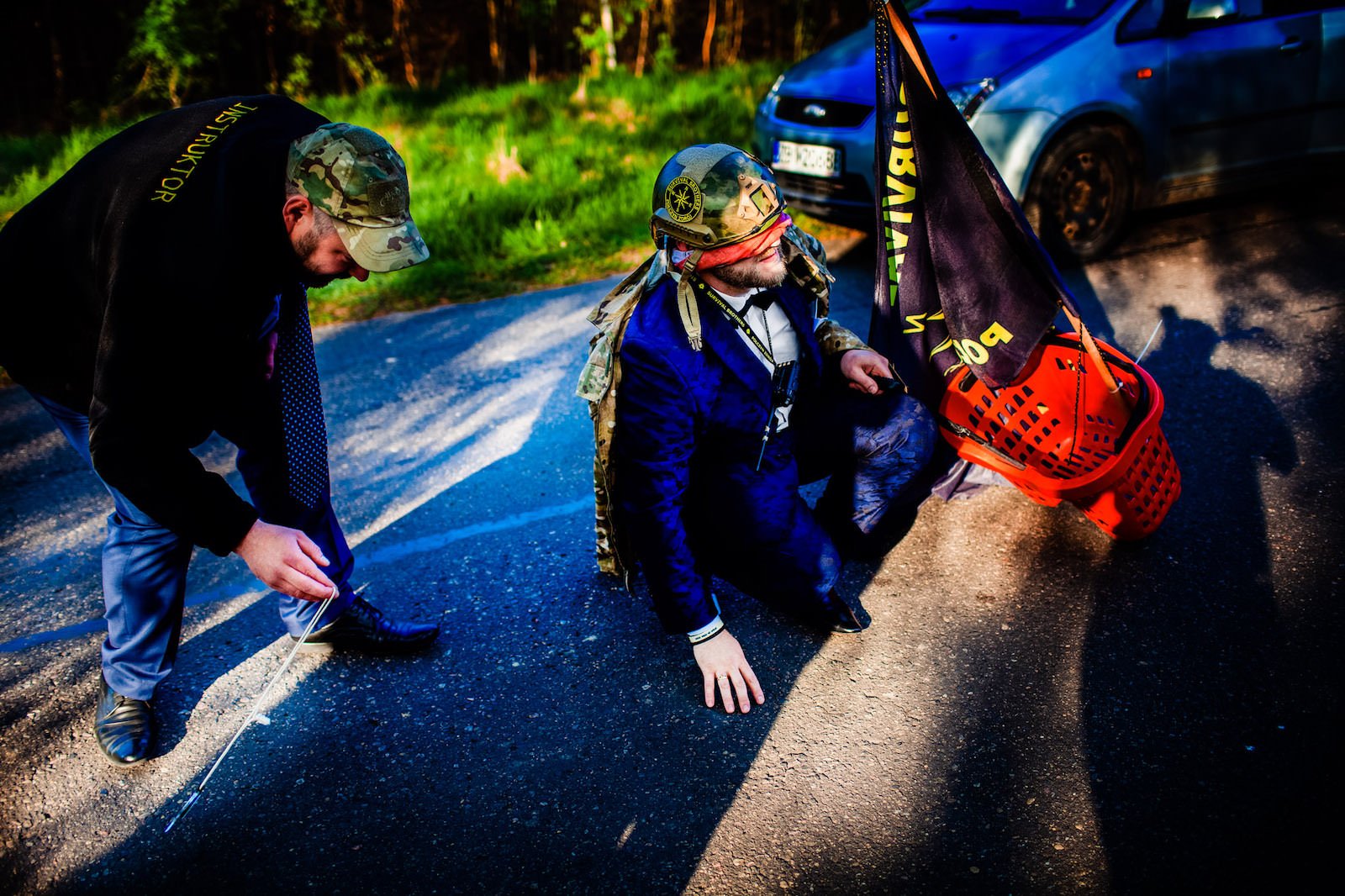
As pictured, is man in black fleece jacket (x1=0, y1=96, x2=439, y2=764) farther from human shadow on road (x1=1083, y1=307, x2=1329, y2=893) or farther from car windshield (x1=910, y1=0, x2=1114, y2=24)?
car windshield (x1=910, y1=0, x2=1114, y2=24)

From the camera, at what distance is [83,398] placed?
224cm

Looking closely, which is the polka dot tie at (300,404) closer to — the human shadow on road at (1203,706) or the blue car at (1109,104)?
the human shadow on road at (1203,706)

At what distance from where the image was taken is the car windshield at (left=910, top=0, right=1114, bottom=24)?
16.7ft

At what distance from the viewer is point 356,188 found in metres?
2.01

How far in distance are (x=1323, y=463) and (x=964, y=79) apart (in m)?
2.76

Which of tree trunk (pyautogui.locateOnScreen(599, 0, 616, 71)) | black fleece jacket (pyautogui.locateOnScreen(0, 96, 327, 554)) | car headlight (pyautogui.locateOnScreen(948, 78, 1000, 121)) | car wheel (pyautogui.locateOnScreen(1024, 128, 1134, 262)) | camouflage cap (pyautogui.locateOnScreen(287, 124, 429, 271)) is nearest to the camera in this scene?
black fleece jacket (pyautogui.locateOnScreen(0, 96, 327, 554))

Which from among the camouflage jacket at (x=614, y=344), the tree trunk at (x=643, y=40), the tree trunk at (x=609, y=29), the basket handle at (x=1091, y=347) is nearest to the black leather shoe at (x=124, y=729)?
the camouflage jacket at (x=614, y=344)

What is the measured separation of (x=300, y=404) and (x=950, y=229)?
2.01 m

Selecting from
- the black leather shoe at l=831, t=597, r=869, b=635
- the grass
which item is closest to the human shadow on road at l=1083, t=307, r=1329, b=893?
the black leather shoe at l=831, t=597, r=869, b=635

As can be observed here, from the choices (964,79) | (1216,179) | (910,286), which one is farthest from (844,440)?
(1216,179)

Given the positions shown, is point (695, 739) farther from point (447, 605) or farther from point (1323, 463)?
point (1323, 463)

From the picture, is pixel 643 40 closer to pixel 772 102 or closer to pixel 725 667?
pixel 772 102

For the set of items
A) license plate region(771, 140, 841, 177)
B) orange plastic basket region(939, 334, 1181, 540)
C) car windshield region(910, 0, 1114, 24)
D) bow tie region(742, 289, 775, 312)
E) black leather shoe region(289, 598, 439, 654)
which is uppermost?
car windshield region(910, 0, 1114, 24)

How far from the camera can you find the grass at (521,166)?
5.93 metres
